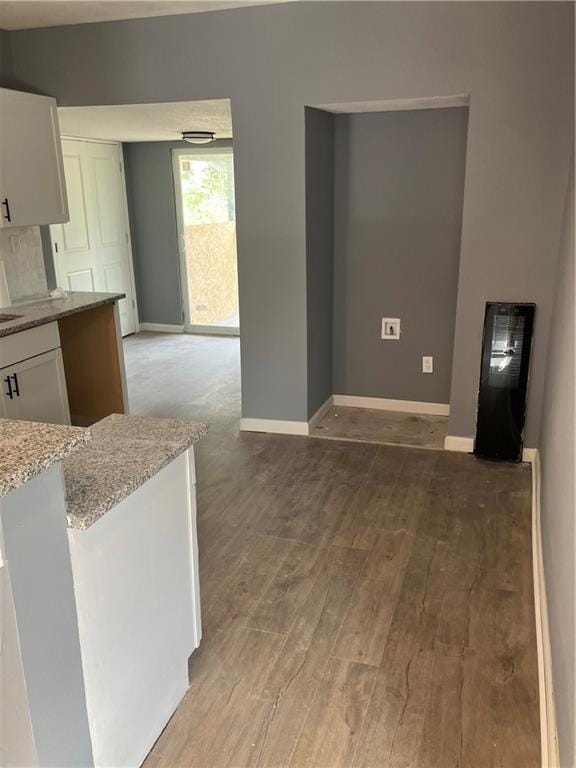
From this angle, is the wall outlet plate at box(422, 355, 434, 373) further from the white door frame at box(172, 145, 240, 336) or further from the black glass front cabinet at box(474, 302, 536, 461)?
the white door frame at box(172, 145, 240, 336)

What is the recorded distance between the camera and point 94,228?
6188 millimetres

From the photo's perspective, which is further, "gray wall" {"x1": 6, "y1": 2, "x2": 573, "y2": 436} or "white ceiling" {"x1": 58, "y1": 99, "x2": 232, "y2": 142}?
"white ceiling" {"x1": 58, "y1": 99, "x2": 232, "y2": 142}

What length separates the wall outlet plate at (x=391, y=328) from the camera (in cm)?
430

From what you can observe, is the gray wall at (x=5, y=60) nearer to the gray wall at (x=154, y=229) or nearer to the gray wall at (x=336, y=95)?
the gray wall at (x=336, y=95)

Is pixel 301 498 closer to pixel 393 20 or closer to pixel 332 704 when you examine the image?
pixel 332 704

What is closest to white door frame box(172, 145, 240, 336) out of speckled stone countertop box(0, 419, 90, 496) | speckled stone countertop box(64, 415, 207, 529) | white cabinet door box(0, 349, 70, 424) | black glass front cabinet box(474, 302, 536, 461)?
white cabinet door box(0, 349, 70, 424)

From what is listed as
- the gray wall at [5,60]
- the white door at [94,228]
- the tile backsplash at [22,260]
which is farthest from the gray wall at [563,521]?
the white door at [94,228]

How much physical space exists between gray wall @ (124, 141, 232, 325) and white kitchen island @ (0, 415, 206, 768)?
5.14 m

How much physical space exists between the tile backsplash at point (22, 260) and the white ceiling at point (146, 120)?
864 millimetres

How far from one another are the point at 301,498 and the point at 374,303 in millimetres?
1680

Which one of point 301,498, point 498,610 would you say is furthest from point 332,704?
point 301,498

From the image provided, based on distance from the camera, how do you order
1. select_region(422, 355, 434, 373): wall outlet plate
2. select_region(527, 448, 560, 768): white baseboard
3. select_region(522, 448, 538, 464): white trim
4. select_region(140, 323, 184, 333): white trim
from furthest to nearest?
select_region(140, 323, 184, 333): white trim, select_region(422, 355, 434, 373): wall outlet plate, select_region(522, 448, 538, 464): white trim, select_region(527, 448, 560, 768): white baseboard

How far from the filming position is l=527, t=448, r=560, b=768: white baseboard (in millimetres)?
1665

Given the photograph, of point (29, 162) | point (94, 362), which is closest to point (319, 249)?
point (94, 362)
